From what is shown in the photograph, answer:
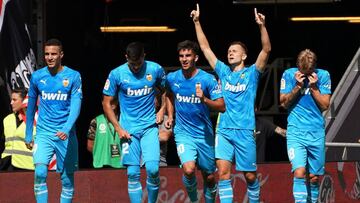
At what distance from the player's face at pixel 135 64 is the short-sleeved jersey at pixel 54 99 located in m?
0.85

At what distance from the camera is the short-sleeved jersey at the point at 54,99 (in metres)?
14.4

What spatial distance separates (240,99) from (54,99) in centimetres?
261

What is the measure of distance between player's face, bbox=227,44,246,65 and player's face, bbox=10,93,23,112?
12.2ft

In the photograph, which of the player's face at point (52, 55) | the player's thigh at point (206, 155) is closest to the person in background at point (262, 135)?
the player's thigh at point (206, 155)

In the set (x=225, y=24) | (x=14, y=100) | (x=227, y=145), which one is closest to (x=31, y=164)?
(x=14, y=100)

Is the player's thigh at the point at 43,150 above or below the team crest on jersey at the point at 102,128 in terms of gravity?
below

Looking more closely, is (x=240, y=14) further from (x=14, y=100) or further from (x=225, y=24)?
(x=14, y=100)

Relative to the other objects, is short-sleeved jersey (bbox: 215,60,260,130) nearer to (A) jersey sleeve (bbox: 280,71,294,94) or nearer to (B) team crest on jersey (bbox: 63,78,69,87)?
(A) jersey sleeve (bbox: 280,71,294,94)

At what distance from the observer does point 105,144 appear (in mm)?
16469

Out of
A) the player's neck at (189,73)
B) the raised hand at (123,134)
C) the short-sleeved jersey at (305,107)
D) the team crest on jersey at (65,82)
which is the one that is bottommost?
the raised hand at (123,134)

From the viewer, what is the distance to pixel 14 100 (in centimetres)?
1625

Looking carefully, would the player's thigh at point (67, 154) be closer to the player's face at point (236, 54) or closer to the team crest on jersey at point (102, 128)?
the team crest on jersey at point (102, 128)

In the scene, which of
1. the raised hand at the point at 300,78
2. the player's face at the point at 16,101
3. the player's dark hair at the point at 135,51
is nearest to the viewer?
the raised hand at the point at 300,78

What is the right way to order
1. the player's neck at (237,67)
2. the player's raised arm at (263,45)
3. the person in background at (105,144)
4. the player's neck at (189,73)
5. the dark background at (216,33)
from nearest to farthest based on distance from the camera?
the player's raised arm at (263,45), the player's neck at (189,73), the player's neck at (237,67), the person in background at (105,144), the dark background at (216,33)
